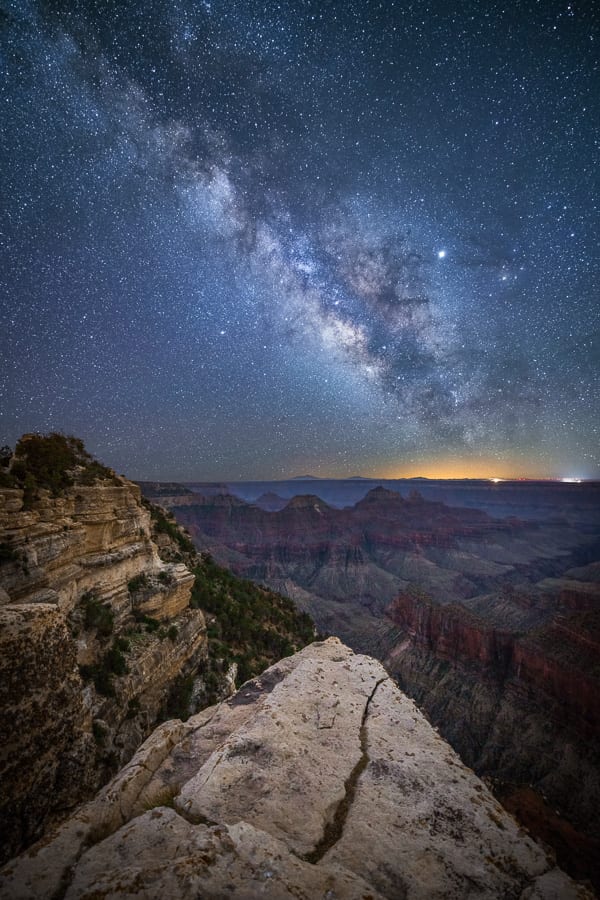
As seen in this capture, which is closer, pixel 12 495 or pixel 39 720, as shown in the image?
pixel 39 720

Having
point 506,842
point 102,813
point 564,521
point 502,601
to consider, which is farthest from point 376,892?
point 564,521

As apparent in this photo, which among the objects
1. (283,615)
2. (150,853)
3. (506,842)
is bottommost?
(283,615)

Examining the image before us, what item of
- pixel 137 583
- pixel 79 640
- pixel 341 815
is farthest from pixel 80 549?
pixel 341 815

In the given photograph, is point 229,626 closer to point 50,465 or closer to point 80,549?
point 80,549

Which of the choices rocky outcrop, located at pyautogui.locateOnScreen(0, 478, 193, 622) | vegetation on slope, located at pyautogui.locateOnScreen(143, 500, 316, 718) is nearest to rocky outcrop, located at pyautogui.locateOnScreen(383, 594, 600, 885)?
vegetation on slope, located at pyautogui.locateOnScreen(143, 500, 316, 718)

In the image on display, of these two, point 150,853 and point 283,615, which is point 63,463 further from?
point 283,615

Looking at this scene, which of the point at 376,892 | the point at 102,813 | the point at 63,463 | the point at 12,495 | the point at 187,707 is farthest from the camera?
the point at 187,707

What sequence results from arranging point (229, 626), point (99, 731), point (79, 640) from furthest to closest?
point (229, 626) < point (79, 640) < point (99, 731)
